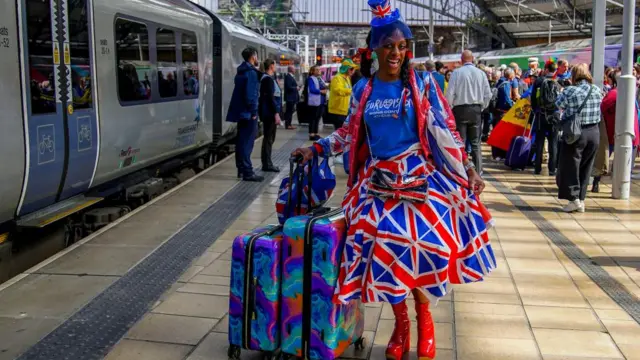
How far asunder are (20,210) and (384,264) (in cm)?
395

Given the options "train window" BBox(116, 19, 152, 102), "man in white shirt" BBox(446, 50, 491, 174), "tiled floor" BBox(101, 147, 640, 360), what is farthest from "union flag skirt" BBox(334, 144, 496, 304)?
"man in white shirt" BBox(446, 50, 491, 174)

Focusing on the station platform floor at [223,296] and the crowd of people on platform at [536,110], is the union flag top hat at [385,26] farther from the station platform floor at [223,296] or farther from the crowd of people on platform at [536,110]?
the crowd of people on platform at [536,110]

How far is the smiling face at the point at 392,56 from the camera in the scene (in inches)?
156

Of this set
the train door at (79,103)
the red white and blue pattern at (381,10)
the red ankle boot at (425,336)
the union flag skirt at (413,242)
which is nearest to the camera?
the union flag skirt at (413,242)

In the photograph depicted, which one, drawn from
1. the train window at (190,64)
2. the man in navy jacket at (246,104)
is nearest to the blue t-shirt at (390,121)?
the man in navy jacket at (246,104)

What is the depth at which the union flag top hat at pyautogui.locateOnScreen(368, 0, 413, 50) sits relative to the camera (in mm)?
3967

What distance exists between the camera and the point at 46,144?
6648 mm

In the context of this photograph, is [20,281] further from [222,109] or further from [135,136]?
[222,109]

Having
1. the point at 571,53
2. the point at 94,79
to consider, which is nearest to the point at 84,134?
the point at 94,79

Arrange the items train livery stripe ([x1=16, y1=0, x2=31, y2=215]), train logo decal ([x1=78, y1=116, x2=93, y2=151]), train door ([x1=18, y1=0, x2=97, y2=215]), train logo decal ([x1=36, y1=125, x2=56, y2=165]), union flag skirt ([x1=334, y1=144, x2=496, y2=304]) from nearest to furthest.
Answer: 1. union flag skirt ([x1=334, y1=144, x2=496, y2=304])
2. train livery stripe ([x1=16, y1=0, x2=31, y2=215])
3. train door ([x1=18, y1=0, x2=97, y2=215])
4. train logo decal ([x1=36, y1=125, x2=56, y2=165])
5. train logo decal ([x1=78, y1=116, x2=93, y2=151])

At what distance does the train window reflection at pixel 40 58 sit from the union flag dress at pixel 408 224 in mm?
3535

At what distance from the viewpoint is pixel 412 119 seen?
3.94m

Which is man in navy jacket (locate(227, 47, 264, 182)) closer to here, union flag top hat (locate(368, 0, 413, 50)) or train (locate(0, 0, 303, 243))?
train (locate(0, 0, 303, 243))

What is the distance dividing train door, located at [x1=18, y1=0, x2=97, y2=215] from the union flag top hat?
11.4 ft
